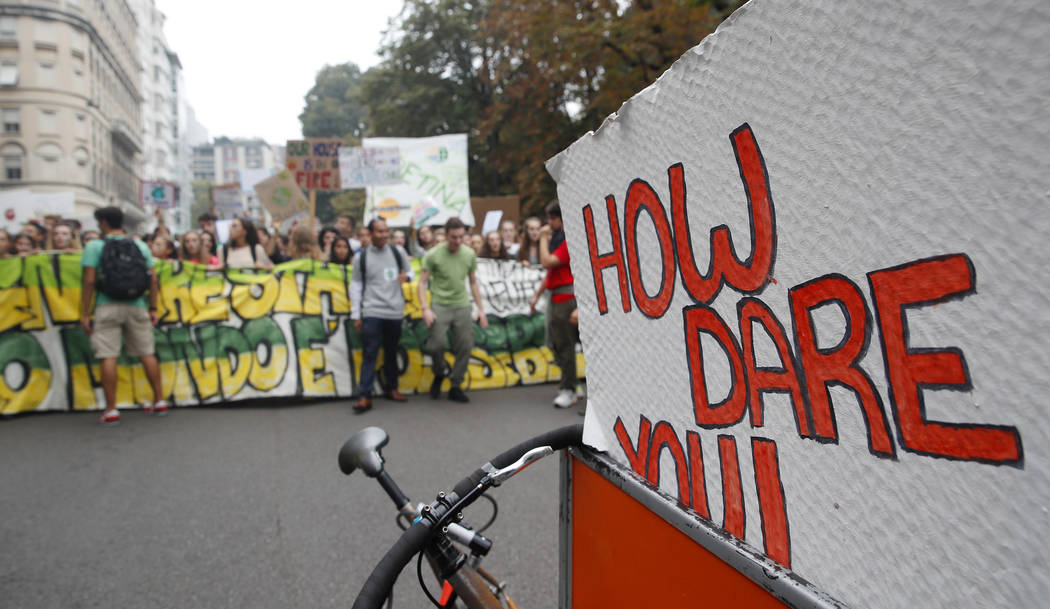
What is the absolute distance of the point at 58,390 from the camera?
633cm

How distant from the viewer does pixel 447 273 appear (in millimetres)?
6660

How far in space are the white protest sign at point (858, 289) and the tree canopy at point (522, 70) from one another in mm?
5980

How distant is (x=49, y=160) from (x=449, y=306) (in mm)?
49171

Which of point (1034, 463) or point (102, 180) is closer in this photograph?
point (1034, 463)

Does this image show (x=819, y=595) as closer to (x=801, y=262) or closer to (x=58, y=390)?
(x=801, y=262)

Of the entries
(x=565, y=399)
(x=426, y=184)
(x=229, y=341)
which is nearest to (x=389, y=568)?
(x=565, y=399)

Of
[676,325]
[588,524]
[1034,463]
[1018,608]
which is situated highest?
[676,325]

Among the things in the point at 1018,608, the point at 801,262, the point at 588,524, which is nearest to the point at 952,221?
the point at 801,262

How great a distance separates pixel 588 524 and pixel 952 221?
2.98 ft

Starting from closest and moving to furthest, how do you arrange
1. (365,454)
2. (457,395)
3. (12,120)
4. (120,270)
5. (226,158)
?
(365,454) < (120,270) < (457,395) < (12,120) < (226,158)

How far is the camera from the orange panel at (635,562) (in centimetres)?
97

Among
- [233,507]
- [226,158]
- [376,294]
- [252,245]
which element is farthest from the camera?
[226,158]

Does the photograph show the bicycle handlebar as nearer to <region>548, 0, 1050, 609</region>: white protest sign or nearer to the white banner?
<region>548, 0, 1050, 609</region>: white protest sign

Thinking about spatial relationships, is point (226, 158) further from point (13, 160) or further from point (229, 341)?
point (229, 341)
